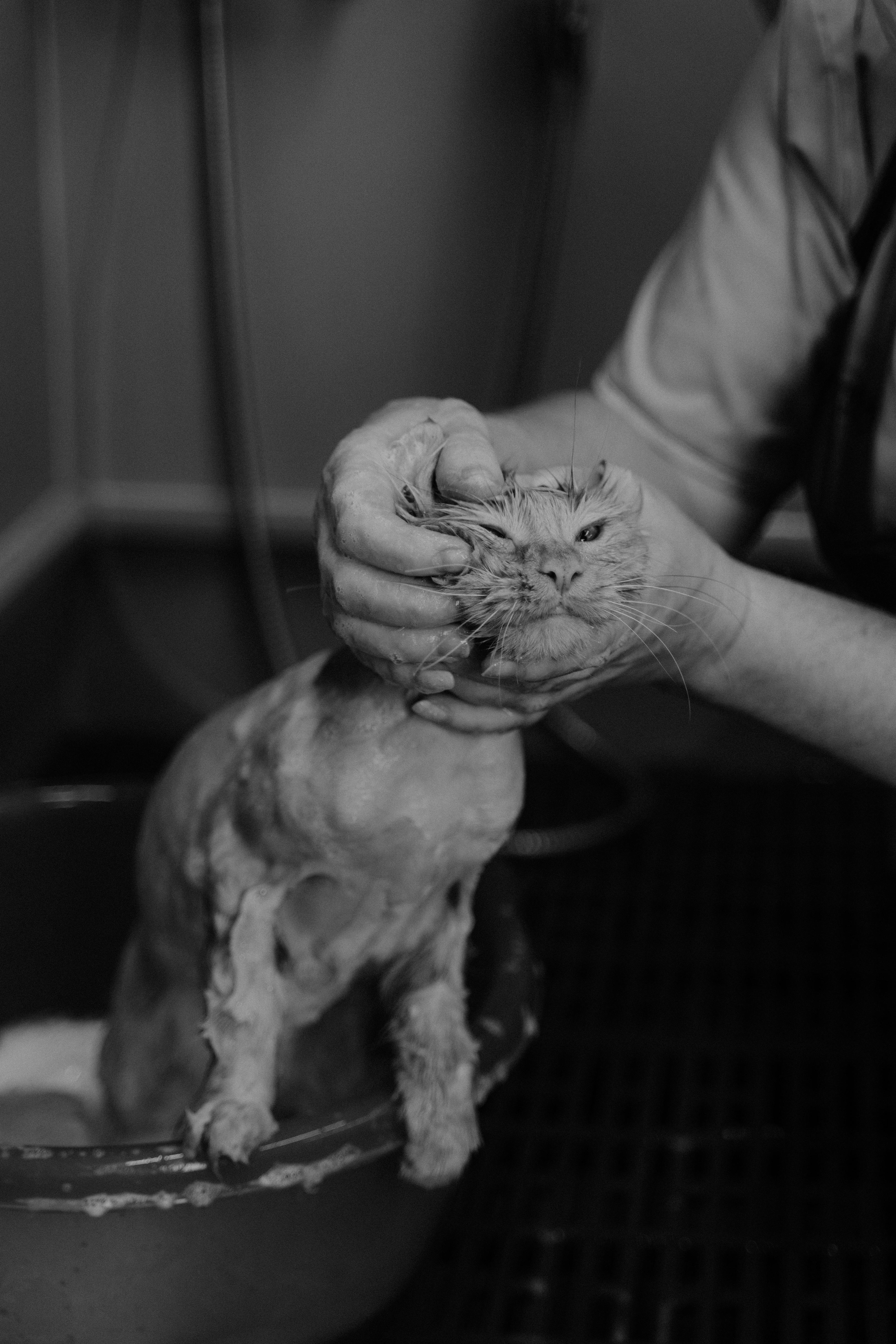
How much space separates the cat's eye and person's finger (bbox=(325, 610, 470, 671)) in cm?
7

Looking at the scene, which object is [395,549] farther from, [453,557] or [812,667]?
[812,667]

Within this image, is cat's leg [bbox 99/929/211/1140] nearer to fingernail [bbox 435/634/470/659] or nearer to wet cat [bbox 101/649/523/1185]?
wet cat [bbox 101/649/523/1185]

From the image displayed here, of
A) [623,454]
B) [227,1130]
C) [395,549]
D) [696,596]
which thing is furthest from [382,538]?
[623,454]

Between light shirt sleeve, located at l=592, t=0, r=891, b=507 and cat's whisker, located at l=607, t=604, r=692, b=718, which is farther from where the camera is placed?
light shirt sleeve, located at l=592, t=0, r=891, b=507

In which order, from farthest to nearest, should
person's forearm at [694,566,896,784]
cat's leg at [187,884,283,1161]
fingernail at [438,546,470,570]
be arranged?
1. person's forearm at [694,566,896,784]
2. cat's leg at [187,884,283,1161]
3. fingernail at [438,546,470,570]

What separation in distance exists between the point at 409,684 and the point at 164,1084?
15.5 inches

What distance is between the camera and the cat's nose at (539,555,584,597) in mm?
695

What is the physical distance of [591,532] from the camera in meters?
0.73

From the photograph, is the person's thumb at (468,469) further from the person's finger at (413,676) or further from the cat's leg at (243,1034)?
the cat's leg at (243,1034)

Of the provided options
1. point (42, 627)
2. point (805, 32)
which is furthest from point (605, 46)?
point (42, 627)

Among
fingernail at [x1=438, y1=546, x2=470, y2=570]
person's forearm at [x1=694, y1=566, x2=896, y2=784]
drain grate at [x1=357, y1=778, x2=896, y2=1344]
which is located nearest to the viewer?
fingernail at [x1=438, y1=546, x2=470, y2=570]

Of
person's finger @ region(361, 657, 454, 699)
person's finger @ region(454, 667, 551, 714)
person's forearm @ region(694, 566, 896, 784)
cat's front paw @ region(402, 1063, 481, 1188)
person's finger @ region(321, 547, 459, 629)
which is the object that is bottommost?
cat's front paw @ region(402, 1063, 481, 1188)

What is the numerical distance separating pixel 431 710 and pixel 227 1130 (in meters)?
0.25

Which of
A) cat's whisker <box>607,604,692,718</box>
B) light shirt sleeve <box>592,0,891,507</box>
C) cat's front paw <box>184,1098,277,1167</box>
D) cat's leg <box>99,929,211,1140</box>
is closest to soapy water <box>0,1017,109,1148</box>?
cat's leg <box>99,929,211,1140</box>
